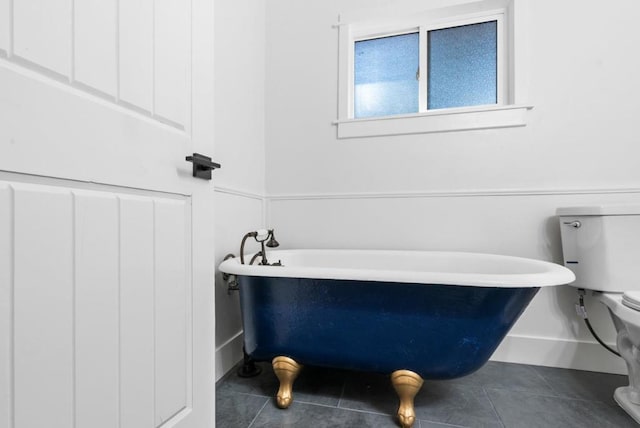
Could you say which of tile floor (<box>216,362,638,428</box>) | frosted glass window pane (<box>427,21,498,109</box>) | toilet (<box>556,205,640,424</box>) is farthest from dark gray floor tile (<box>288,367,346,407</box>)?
frosted glass window pane (<box>427,21,498,109</box>)

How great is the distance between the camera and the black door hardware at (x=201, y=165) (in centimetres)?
76

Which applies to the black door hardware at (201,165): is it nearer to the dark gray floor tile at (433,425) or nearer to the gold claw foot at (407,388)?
the gold claw foot at (407,388)

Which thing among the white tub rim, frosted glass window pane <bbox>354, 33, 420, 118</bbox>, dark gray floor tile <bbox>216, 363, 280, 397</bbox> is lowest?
dark gray floor tile <bbox>216, 363, 280, 397</bbox>

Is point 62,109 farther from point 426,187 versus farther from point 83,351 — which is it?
point 426,187

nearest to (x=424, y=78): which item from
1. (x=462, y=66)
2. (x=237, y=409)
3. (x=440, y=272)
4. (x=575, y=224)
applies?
(x=462, y=66)

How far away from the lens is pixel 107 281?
1.83 ft

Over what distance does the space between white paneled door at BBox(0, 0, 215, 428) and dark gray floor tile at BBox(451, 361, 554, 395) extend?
113 cm

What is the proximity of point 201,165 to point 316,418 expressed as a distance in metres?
0.95

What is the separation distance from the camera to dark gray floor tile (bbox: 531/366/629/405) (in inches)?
44.5

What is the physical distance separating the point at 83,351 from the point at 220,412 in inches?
28.1

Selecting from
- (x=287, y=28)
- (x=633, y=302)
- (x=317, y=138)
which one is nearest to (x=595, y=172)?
(x=633, y=302)

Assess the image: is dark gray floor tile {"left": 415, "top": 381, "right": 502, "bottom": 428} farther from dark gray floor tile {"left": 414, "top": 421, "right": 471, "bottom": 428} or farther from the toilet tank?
the toilet tank

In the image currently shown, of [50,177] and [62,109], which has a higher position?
[62,109]

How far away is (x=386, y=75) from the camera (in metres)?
1.82
